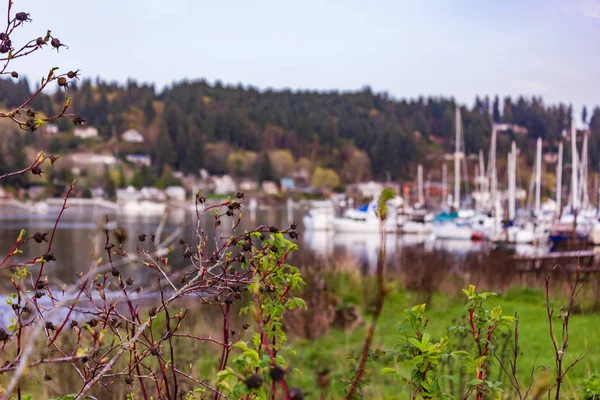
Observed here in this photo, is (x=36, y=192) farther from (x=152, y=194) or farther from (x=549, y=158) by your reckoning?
(x=549, y=158)

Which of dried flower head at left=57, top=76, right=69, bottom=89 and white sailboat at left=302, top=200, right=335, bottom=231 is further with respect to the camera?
white sailboat at left=302, top=200, right=335, bottom=231

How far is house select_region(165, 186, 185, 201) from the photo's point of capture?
12176cm

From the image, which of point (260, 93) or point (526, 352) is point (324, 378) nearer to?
point (526, 352)

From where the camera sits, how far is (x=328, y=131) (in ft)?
509

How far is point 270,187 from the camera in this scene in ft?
449

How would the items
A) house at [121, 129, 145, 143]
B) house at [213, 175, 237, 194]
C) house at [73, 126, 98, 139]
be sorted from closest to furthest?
house at [213, 175, 237, 194] < house at [73, 126, 98, 139] < house at [121, 129, 145, 143]

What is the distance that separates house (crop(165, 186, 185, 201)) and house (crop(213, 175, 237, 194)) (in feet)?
25.6

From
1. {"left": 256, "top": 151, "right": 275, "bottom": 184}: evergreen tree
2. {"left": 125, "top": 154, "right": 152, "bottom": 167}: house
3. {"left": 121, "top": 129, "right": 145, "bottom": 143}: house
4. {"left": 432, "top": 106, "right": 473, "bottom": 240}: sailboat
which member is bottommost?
{"left": 432, "top": 106, "right": 473, "bottom": 240}: sailboat

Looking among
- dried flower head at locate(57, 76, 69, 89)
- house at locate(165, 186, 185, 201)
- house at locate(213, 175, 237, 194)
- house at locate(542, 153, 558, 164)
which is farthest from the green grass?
house at locate(213, 175, 237, 194)

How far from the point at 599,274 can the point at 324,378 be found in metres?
12.8

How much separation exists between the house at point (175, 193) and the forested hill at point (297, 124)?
1649cm

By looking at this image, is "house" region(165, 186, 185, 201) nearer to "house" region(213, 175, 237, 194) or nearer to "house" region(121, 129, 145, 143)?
"house" region(213, 175, 237, 194)

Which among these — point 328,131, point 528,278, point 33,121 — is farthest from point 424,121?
point 33,121

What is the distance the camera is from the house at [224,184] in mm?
132000
